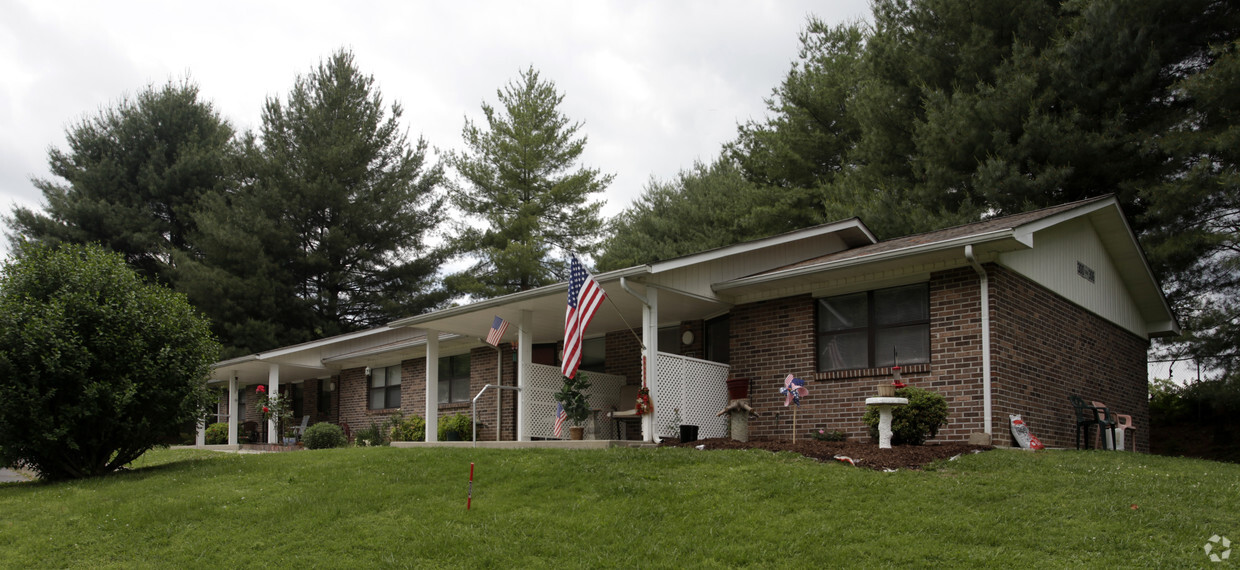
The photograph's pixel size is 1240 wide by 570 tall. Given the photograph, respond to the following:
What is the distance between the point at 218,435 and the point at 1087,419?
70.3 ft

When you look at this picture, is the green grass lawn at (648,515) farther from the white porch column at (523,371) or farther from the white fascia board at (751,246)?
the white porch column at (523,371)

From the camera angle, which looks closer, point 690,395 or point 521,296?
point 690,395

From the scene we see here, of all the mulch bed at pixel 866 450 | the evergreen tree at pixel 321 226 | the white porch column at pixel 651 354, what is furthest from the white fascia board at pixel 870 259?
the evergreen tree at pixel 321 226

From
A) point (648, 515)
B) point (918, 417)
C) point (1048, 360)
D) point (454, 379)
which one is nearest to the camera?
point (648, 515)

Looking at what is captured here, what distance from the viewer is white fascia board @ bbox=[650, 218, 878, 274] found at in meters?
12.2

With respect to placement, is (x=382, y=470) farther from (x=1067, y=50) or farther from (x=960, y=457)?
(x=1067, y=50)

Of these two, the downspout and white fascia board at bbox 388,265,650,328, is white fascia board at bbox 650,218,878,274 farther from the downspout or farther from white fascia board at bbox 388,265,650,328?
the downspout

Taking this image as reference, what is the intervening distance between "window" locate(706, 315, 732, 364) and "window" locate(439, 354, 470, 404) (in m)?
6.53

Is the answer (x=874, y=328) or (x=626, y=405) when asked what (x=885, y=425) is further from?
(x=626, y=405)

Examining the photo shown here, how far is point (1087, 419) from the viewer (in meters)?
13.0

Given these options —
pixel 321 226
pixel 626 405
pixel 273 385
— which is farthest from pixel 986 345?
pixel 321 226

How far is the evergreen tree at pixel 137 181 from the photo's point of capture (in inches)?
1330

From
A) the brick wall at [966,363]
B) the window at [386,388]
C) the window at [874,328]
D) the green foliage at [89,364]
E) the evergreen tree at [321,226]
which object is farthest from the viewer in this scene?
the evergreen tree at [321,226]

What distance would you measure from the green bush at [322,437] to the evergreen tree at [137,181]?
61.3 feet
